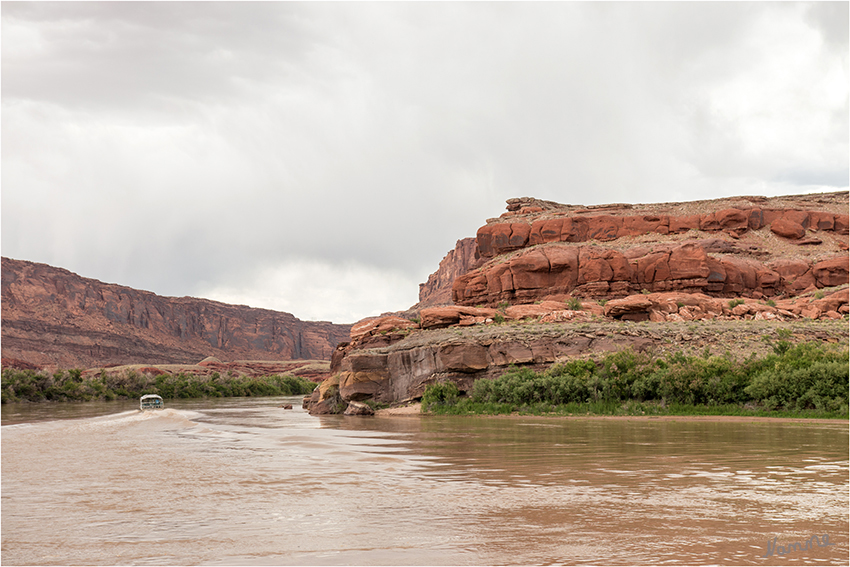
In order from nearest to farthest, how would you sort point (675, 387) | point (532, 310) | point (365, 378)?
point (675, 387), point (365, 378), point (532, 310)

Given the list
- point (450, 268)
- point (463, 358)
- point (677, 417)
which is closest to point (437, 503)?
point (677, 417)

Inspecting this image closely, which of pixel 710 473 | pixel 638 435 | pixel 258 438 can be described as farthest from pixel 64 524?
pixel 638 435

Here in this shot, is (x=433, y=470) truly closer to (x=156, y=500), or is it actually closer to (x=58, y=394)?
(x=156, y=500)

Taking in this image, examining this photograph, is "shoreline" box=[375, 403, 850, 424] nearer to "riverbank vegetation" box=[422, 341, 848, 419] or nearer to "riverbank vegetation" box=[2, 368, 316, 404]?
"riverbank vegetation" box=[422, 341, 848, 419]

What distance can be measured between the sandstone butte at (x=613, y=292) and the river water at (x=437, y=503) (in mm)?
18736

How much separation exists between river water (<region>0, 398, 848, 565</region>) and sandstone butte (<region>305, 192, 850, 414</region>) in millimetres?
18736

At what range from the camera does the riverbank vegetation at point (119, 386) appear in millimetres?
60875

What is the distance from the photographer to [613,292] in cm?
5309

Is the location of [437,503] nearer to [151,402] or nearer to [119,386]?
[151,402]

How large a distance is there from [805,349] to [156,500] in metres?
29.7

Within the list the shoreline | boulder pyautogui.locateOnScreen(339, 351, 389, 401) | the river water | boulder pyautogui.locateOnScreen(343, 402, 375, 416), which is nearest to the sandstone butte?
boulder pyautogui.locateOnScreen(339, 351, 389, 401)

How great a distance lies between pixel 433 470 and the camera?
1253 cm

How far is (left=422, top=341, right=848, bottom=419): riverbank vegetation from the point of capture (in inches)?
998

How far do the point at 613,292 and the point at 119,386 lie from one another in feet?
191
